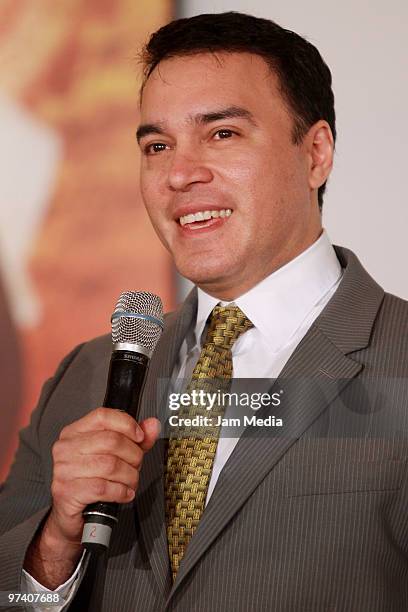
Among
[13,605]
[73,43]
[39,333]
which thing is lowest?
[13,605]

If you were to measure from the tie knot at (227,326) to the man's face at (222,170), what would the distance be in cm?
4

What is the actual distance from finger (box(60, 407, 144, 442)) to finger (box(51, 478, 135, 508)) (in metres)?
0.06

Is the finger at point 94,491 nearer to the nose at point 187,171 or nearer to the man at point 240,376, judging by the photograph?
the man at point 240,376

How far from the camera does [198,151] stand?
160 cm

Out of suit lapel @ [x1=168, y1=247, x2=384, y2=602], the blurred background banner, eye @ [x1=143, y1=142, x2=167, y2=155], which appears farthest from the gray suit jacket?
the blurred background banner

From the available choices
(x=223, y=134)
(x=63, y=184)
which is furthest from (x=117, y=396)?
(x=63, y=184)

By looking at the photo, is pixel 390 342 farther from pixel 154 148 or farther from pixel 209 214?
pixel 154 148

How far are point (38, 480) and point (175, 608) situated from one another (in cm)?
43

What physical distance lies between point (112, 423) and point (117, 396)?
0.13 feet

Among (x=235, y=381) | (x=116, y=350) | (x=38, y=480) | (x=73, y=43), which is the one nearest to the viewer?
(x=116, y=350)

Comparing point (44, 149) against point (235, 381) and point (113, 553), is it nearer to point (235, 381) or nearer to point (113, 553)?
point (235, 381)

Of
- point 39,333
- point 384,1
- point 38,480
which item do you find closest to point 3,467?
point 39,333

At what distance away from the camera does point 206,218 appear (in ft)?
5.26

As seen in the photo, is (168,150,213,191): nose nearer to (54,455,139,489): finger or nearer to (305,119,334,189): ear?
(305,119,334,189): ear
